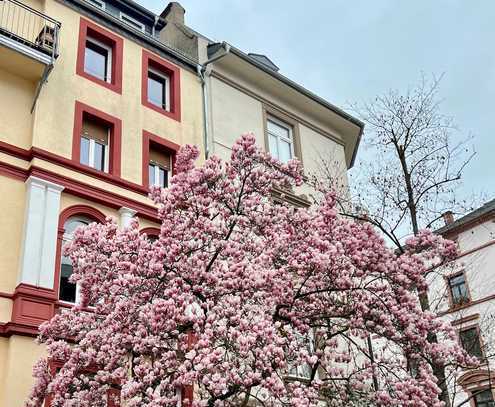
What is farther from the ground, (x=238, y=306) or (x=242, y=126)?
(x=242, y=126)

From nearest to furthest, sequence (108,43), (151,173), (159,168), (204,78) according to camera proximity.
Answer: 1. (151,173)
2. (159,168)
3. (108,43)
4. (204,78)

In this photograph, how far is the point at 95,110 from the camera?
14609 mm

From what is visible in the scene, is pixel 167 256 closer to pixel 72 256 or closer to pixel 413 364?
pixel 72 256

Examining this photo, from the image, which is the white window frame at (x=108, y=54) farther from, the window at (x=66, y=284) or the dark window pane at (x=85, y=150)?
the window at (x=66, y=284)

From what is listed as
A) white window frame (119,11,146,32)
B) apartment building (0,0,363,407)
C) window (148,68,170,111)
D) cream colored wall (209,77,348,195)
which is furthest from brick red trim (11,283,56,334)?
white window frame (119,11,146,32)

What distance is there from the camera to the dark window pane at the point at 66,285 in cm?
1236

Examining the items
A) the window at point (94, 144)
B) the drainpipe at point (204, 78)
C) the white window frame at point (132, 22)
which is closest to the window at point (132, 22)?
the white window frame at point (132, 22)

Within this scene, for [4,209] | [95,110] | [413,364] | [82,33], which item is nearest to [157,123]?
[95,110]

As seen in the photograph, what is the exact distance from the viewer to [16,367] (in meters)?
10.7

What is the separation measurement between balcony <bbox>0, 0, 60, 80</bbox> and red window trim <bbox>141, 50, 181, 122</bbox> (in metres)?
2.81

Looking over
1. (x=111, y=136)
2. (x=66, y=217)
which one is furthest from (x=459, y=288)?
(x=66, y=217)

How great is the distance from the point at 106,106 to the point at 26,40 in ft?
8.13

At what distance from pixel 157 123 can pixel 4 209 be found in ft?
16.9

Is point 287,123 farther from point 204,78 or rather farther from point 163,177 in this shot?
point 163,177
